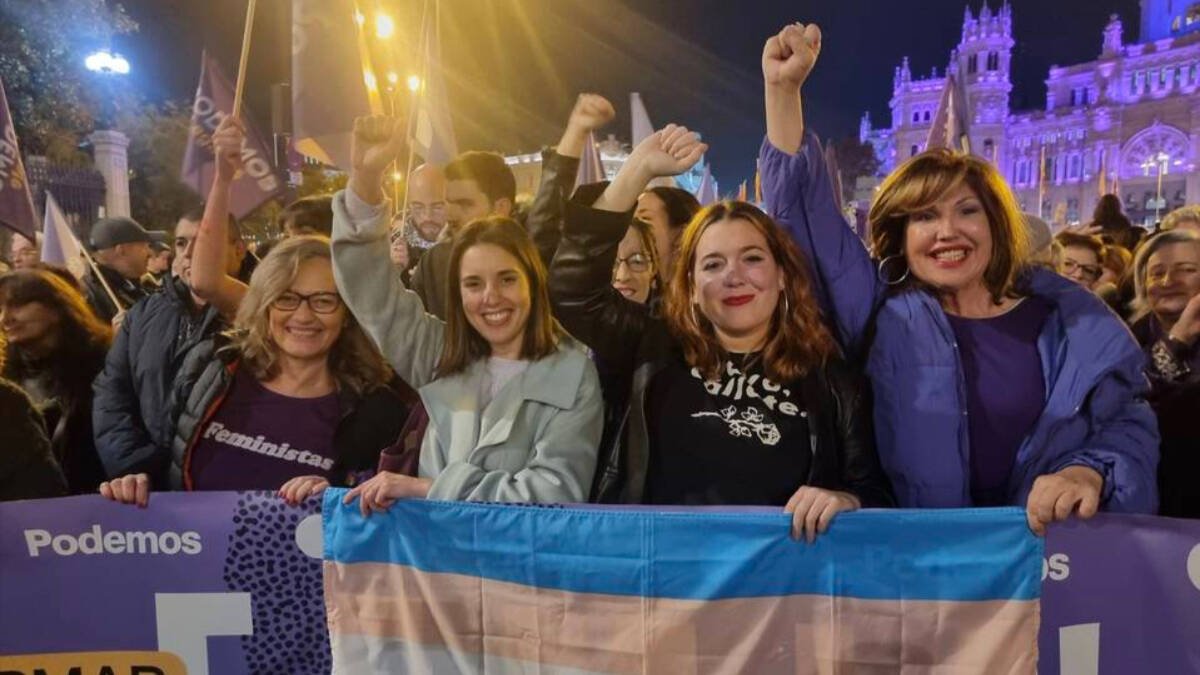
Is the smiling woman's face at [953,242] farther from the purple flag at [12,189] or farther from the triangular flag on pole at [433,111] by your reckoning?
the triangular flag on pole at [433,111]

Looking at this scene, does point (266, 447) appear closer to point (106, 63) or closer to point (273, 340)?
point (273, 340)

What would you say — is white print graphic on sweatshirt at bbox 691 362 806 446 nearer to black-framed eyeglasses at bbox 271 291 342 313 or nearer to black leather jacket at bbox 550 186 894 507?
black leather jacket at bbox 550 186 894 507

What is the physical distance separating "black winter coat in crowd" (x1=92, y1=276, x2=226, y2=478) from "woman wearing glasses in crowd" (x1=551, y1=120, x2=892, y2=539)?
1.62 metres

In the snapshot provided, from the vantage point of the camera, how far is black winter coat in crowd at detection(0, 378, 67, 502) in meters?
2.85

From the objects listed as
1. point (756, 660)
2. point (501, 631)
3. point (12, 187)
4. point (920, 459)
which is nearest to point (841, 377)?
point (920, 459)

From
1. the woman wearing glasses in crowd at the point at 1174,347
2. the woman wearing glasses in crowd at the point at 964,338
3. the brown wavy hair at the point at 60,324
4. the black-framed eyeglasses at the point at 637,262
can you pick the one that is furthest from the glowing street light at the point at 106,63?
the woman wearing glasses in crowd at the point at 1174,347

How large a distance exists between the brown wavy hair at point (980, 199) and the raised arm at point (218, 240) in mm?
2562

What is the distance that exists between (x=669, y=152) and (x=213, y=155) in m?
4.25

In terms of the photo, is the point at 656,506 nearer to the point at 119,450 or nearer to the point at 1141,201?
the point at 119,450

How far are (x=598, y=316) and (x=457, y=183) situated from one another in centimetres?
218

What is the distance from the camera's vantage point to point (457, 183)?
466 cm

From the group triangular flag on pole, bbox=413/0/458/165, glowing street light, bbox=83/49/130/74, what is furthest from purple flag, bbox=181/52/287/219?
glowing street light, bbox=83/49/130/74

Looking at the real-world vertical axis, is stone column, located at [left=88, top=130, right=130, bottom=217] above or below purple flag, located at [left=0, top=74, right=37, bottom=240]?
above

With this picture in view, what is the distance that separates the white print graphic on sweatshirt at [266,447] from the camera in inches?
113
